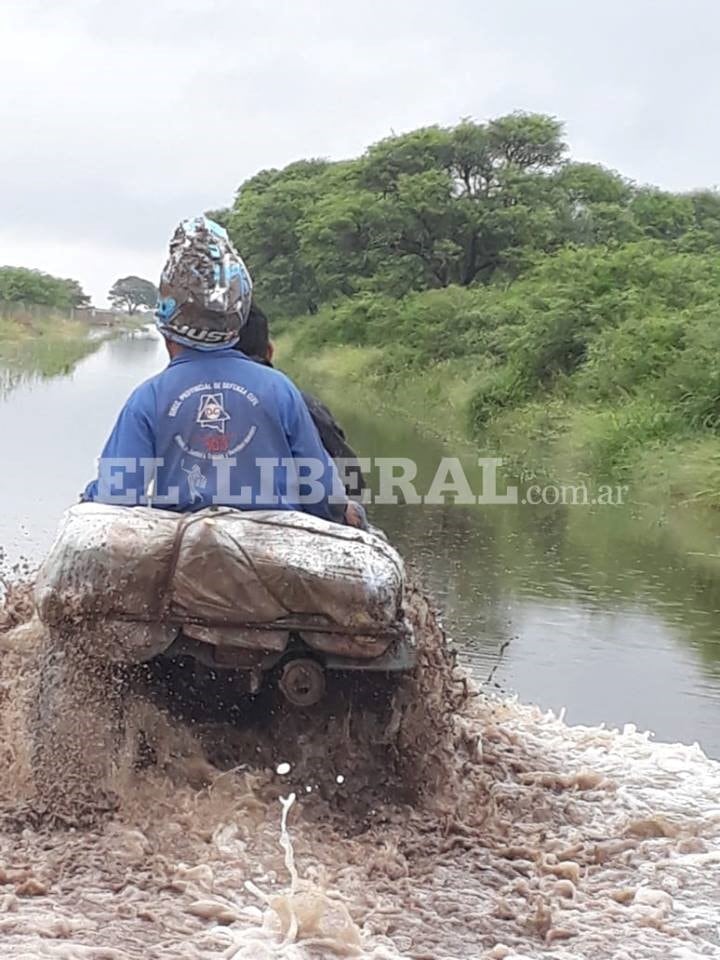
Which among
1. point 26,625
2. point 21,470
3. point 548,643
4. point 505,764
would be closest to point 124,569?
point 26,625

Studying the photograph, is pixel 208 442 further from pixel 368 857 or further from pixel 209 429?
pixel 368 857

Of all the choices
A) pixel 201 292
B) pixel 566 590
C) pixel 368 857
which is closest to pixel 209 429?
pixel 201 292

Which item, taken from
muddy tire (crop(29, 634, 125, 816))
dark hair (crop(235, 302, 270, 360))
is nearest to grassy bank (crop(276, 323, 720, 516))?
dark hair (crop(235, 302, 270, 360))

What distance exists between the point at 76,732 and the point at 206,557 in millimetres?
712

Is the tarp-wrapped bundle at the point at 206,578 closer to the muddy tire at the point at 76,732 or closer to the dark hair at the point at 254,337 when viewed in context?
the muddy tire at the point at 76,732

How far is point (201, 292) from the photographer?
488cm

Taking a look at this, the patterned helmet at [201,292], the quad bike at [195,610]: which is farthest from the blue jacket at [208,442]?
the quad bike at [195,610]

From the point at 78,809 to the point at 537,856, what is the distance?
4.53 ft

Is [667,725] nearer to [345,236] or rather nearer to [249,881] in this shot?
[249,881]

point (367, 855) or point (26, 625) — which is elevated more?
point (26, 625)

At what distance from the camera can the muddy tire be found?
4426 mm

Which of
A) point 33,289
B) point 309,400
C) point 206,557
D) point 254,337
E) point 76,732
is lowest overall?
point 76,732

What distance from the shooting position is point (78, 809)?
439cm

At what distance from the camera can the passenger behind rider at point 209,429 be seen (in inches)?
184
